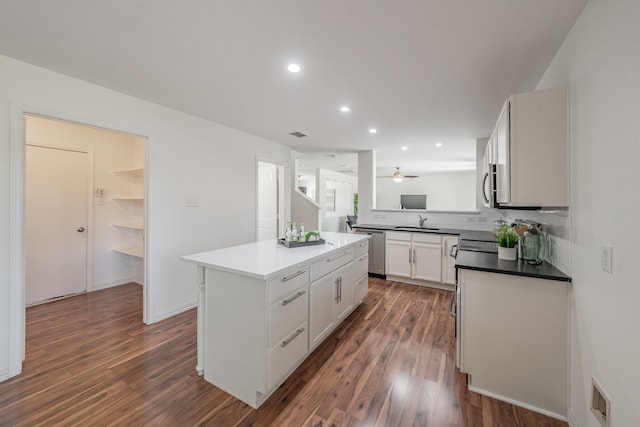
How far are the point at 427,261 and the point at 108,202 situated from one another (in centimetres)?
490

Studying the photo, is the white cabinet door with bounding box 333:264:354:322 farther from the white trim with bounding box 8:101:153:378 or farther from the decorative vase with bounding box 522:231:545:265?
the white trim with bounding box 8:101:153:378

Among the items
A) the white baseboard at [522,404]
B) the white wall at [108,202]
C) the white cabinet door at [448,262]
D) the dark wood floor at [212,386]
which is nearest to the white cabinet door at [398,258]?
the white cabinet door at [448,262]

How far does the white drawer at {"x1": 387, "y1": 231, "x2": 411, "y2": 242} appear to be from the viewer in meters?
Result: 4.32

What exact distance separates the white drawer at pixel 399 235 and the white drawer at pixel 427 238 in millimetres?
110

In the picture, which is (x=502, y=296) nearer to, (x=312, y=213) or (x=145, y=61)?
(x=145, y=61)

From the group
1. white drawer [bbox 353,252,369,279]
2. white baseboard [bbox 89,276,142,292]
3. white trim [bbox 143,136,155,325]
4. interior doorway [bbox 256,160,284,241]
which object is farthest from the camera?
interior doorway [bbox 256,160,284,241]

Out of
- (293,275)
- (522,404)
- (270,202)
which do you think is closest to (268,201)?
(270,202)

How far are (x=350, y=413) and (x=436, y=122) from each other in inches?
128

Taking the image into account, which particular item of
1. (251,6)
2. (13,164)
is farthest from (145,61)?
(13,164)

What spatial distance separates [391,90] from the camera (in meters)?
2.46

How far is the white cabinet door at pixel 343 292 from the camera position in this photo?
8.52ft

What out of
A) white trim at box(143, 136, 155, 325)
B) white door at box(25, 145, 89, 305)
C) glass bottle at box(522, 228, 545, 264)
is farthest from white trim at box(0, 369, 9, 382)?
glass bottle at box(522, 228, 545, 264)

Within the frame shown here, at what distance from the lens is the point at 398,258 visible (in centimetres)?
440

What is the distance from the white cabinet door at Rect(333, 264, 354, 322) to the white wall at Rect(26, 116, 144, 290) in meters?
3.31
